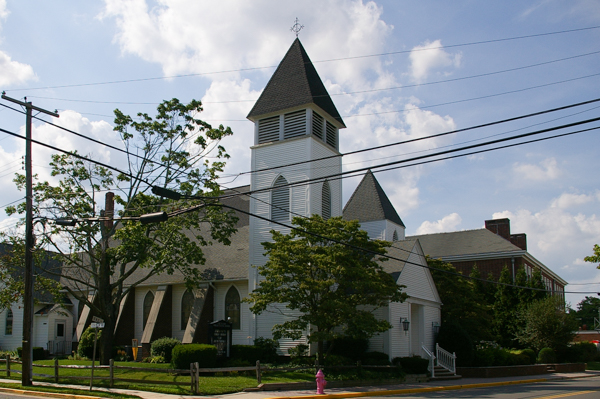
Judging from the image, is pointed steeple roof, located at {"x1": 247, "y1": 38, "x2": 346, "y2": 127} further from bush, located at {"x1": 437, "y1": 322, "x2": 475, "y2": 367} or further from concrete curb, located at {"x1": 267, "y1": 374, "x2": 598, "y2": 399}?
concrete curb, located at {"x1": 267, "y1": 374, "x2": 598, "y2": 399}

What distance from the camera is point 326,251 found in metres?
23.9

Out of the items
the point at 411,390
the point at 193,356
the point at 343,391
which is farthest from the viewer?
the point at 193,356

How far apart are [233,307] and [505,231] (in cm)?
3524

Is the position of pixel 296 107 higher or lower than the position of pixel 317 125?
higher

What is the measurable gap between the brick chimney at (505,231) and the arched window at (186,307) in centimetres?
3564

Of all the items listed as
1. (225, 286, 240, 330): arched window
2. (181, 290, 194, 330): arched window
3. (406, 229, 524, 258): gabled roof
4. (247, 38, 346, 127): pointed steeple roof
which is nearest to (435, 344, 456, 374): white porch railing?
(225, 286, 240, 330): arched window

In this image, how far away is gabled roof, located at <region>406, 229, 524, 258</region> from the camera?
5206 centimetres

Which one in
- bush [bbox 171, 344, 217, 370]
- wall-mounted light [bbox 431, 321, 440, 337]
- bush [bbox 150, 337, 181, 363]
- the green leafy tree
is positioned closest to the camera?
bush [bbox 171, 344, 217, 370]

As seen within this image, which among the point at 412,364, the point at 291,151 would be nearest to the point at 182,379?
the point at 412,364

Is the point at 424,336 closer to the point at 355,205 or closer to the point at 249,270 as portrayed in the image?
the point at 249,270

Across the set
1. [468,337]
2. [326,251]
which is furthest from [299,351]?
[468,337]

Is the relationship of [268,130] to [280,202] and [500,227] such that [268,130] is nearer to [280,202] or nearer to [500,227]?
[280,202]

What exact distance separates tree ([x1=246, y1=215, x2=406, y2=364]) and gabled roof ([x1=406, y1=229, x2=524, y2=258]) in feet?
98.2

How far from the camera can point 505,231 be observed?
56.5 metres
